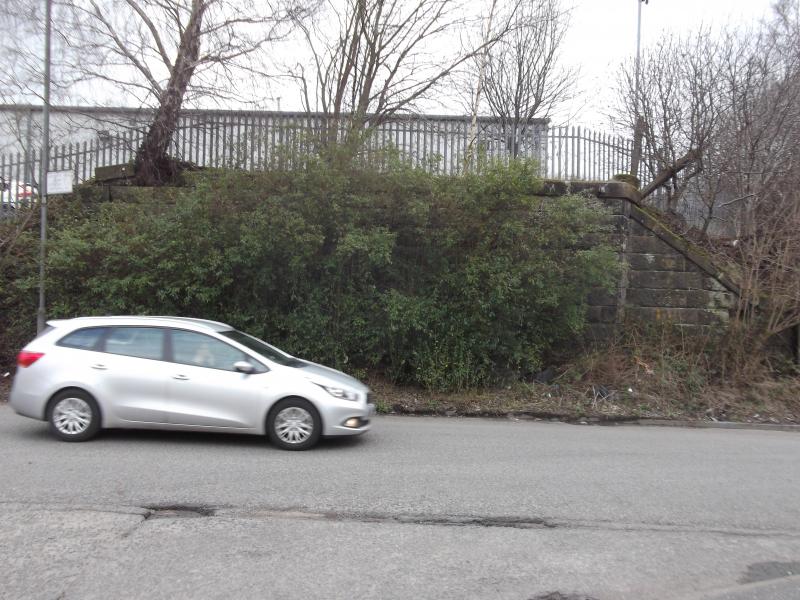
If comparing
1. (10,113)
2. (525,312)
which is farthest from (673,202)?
(10,113)

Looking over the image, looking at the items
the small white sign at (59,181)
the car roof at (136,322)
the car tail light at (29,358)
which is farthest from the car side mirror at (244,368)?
the small white sign at (59,181)

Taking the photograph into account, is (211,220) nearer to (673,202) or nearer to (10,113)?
(10,113)

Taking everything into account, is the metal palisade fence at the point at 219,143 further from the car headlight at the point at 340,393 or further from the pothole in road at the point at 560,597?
the pothole in road at the point at 560,597

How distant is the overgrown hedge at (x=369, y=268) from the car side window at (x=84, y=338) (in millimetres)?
3347

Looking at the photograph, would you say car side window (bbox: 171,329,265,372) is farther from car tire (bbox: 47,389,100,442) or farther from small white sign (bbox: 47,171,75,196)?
small white sign (bbox: 47,171,75,196)

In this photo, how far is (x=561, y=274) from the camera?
11109 millimetres

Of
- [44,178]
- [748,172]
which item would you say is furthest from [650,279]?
[44,178]

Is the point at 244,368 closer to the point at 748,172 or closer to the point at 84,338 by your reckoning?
the point at 84,338

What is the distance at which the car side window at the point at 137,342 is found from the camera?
7254mm

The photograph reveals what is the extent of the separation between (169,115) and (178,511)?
11.0 meters

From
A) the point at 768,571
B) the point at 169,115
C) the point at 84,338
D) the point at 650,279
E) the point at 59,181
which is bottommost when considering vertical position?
the point at 768,571

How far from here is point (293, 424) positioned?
6980mm

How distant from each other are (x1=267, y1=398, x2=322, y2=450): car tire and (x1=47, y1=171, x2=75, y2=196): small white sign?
709cm

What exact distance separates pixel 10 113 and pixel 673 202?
51.3 ft
